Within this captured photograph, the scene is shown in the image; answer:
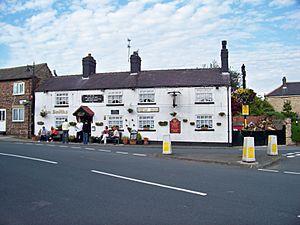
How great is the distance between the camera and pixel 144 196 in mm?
6832

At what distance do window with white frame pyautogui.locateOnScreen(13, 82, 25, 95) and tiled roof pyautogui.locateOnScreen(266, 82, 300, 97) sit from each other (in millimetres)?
45136

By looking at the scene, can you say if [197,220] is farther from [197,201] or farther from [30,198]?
[30,198]

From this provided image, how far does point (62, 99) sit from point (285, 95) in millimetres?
43151

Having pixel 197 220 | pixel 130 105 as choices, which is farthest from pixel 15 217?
pixel 130 105

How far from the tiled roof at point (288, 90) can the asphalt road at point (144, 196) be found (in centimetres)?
5140

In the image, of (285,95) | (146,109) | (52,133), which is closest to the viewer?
(146,109)

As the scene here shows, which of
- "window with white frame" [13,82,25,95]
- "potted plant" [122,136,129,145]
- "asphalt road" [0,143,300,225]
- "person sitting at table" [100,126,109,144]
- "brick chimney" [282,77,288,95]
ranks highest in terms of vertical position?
"brick chimney" [282,77,288,95]

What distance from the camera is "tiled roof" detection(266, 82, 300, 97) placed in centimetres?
5688

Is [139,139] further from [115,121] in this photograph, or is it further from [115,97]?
[115,97]

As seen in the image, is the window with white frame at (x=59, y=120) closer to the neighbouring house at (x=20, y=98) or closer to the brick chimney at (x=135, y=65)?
the neighbouring house at (x=20, y=98)

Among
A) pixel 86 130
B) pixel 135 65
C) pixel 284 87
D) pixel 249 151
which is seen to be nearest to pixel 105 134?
pixel 86 130

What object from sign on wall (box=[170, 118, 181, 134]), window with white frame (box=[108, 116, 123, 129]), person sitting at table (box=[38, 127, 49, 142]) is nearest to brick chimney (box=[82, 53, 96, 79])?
window with white frame (box=[108, 116, 123, 129])

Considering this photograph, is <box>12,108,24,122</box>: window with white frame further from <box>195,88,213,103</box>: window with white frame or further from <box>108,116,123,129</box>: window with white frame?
<box>195,88,213,103</box>: window with white frame

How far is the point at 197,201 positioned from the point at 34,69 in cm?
2963
